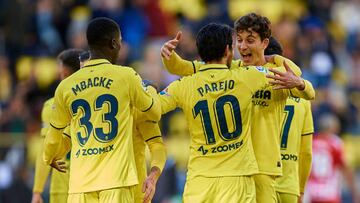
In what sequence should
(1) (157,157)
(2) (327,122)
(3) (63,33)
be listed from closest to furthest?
(1) (157,157), (2) (327,122), (3) (63,33)

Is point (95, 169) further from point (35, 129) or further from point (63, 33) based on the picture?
point (63, 33)

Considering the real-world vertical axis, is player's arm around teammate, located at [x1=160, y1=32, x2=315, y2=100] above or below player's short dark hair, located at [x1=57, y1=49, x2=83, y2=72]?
below

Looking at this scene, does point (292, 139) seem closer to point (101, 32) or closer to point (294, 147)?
point (294, 147)

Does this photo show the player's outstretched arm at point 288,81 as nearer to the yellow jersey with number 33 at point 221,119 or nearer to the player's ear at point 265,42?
the yellow jersey with number 33 at point 221,119

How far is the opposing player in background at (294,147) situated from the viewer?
11312 mm

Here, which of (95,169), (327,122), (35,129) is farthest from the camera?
(35,129)

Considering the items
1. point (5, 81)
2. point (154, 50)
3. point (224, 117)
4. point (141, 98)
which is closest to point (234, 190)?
point (224, 117)

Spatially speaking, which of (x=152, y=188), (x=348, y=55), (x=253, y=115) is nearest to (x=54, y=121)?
(x=152, y=188)

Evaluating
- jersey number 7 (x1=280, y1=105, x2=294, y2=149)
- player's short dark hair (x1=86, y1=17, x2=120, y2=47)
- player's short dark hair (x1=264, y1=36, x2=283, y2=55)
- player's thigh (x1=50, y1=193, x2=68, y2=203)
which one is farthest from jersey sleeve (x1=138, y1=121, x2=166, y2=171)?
player's thigh (x1=50, y1=193, x2=68, y2=203)

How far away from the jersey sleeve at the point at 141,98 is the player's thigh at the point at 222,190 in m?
0.76

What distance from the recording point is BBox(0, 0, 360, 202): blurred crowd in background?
Result: 62.4 feet

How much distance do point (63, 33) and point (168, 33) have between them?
2.12 metres

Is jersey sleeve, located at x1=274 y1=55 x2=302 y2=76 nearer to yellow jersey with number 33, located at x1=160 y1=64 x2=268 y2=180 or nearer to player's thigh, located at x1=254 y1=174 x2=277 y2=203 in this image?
yellow jersey with number 33, located at x1=160 y1=64 x2=268 y2=180

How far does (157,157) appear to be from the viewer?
34.9 ft
